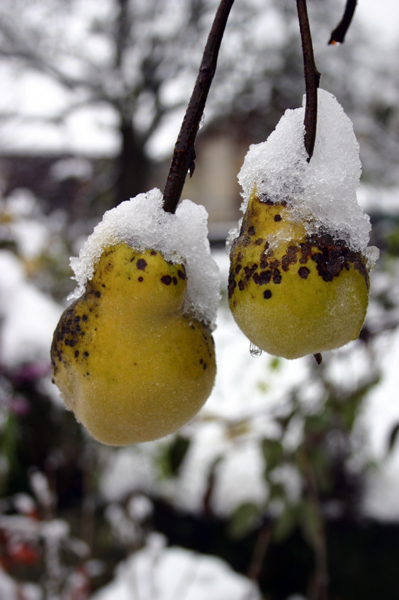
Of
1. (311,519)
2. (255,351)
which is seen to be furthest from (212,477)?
(255,351)

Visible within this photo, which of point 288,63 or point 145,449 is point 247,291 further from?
point 288,63

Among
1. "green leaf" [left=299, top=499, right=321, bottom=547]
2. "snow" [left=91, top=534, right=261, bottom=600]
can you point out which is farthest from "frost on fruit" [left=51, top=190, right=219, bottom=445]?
"snow" [left=91, top=534, right=261, bottom=600]

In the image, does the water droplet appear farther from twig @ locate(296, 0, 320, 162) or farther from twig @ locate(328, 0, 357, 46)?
twig @ locate(328, 0, 357, 46)

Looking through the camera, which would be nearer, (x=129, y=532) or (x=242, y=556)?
(x=129, y=532)

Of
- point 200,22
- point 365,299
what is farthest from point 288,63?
point 365,299

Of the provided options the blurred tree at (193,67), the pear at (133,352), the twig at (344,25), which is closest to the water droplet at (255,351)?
the pear at (133,352)

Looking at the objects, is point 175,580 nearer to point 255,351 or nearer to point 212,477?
point 212,477
